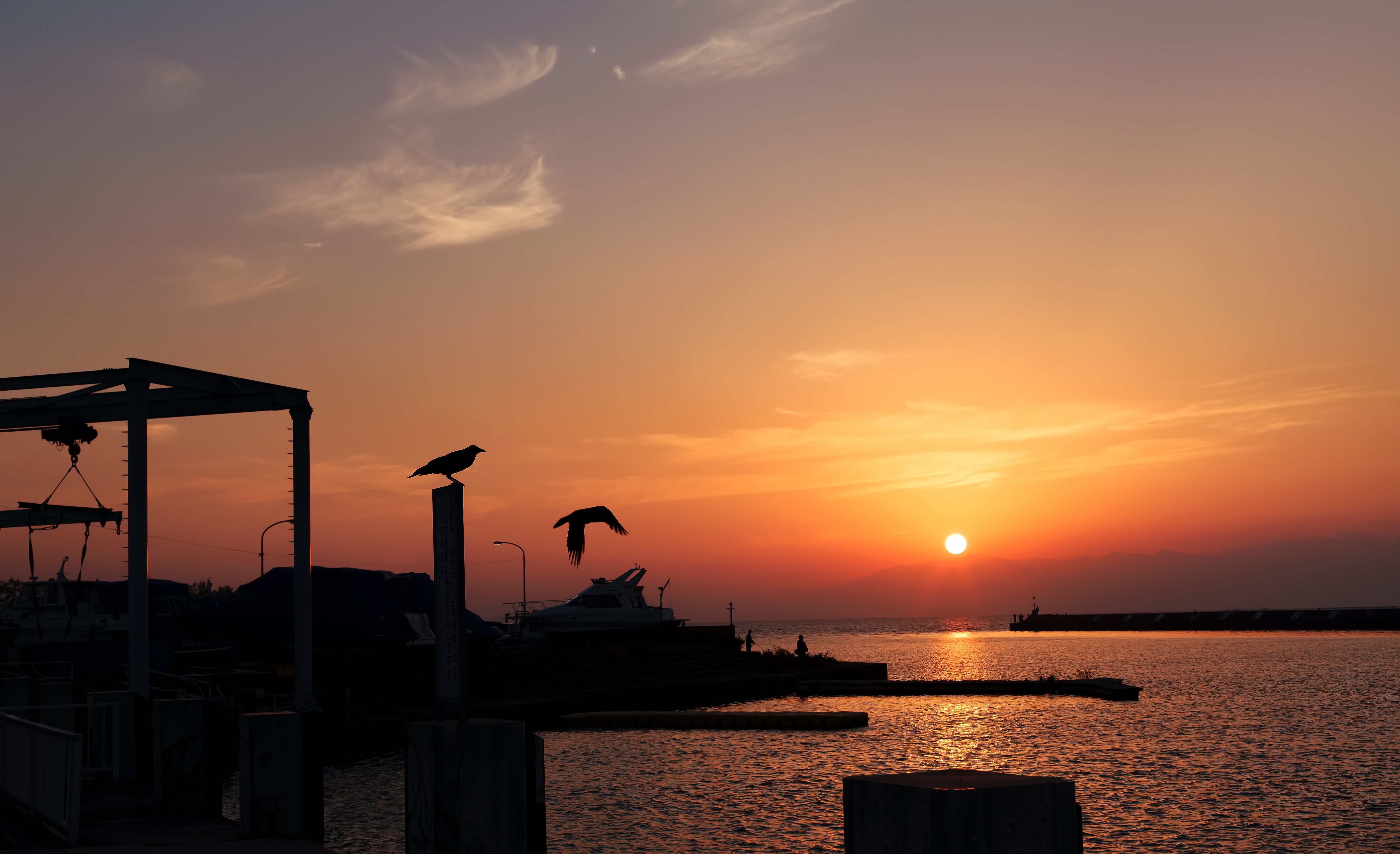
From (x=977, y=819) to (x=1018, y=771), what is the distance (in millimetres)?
29939

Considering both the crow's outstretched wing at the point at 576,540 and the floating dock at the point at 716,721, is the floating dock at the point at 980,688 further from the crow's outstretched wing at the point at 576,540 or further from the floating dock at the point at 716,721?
the crow's outstretched wing at the point at 576,540

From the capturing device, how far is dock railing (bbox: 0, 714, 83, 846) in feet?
35.5

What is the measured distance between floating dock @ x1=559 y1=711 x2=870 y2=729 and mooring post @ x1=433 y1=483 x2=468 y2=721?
33272 mm

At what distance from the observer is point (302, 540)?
20.9m

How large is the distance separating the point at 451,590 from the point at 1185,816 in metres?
22.1

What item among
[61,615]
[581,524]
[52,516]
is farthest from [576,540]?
[61,615]

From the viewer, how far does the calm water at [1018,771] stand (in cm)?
2323

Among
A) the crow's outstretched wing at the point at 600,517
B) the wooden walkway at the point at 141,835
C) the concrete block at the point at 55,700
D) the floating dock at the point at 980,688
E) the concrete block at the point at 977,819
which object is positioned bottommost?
the floating dock at the point at 980,688

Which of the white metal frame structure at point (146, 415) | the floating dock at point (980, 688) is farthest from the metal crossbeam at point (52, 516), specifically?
the floating dock at point (980, 688)

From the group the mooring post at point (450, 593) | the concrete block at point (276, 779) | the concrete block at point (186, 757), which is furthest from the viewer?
the concrete block at point (186, 757)

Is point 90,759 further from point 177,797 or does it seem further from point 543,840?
point 543,840

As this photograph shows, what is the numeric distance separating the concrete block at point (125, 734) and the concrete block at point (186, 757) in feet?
6.46

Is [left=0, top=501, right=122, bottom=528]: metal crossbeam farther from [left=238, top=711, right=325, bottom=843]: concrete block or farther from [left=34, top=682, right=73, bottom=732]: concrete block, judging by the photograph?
[left=238, top=711, right=325, bottom=843]: concrete block

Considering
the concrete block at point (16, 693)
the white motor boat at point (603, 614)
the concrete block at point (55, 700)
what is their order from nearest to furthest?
the concrete block at point (55, 700), the concrete block at point (16, 693), the white motor boat at point (603, 614)
